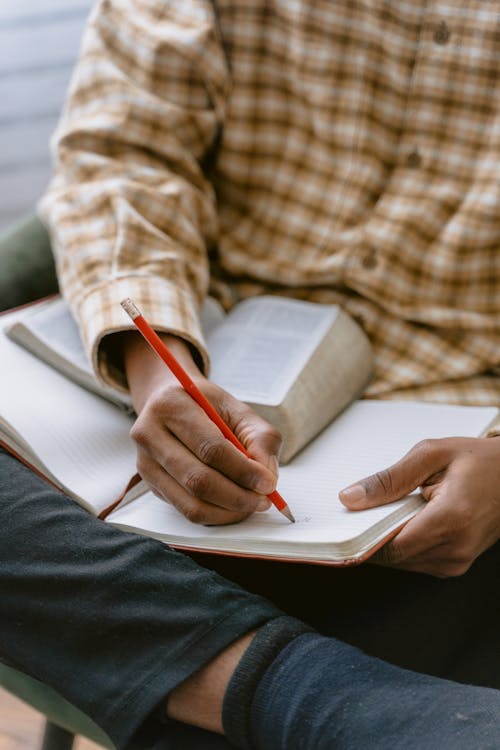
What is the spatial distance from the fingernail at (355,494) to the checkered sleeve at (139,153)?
272 millimetres

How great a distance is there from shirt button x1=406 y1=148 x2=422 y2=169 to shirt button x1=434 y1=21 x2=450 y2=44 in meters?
0.11

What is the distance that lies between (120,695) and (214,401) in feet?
0.78

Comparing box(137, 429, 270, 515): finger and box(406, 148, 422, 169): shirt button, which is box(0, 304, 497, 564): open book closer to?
box(137, 429, 270, 515): finger

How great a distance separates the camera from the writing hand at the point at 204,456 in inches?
27.4

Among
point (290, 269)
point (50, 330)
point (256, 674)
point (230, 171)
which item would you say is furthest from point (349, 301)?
point (256, 674)

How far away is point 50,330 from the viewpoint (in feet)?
2.99

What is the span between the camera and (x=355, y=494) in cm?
70

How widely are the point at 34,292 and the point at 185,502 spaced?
15.1 inches

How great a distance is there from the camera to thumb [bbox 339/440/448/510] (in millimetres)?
704

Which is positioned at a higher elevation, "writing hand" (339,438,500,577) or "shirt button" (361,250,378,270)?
"shirt button" (361,250,378,270)

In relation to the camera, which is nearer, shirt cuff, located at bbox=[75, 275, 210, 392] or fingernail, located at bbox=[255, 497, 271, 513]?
fingernail, located at bbox=[255, 497, 271, 513]

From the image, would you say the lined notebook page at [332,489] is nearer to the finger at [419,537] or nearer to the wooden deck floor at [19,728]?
the finger at [419,537]

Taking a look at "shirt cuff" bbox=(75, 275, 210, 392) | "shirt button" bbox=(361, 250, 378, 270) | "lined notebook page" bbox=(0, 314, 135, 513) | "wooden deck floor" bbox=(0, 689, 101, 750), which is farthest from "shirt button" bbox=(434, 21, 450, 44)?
"wooden deck floor" bbox=(0, 689, 101, 750)

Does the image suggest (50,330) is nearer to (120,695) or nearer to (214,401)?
(214,401)
